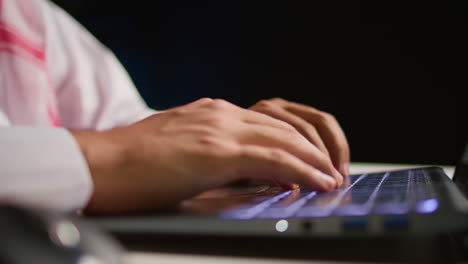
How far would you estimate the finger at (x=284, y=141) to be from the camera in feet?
1.52

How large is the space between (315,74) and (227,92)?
15.4 inches

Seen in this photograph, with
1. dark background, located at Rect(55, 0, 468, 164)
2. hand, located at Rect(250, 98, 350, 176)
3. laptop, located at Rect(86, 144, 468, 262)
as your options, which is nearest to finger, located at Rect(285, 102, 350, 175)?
hand, located at Rect(250, 98, 350, 176)

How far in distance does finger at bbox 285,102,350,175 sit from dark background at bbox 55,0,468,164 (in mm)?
887

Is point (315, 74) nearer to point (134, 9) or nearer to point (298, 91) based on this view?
point (298, 91)

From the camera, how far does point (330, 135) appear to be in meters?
0.76

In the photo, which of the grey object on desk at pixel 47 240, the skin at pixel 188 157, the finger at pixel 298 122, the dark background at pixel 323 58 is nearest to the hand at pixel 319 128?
the finger at pixel 298 122

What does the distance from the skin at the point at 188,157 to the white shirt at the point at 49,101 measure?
0.03 m

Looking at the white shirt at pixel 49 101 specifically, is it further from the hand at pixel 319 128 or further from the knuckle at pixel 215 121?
the hand at pixel 319 128

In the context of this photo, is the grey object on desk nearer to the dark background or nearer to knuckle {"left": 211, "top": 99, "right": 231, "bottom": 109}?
knuckle {"left": 211, "top": 99, "right": 231, "bottom": 109}

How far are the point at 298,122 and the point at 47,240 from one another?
0.56m

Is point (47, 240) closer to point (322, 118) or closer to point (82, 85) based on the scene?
point (322, 118)

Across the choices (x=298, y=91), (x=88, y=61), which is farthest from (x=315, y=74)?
(x=88, y=61)

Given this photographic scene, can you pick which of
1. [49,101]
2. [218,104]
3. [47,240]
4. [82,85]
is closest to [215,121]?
[218,104]

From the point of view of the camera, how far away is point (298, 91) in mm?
1705
